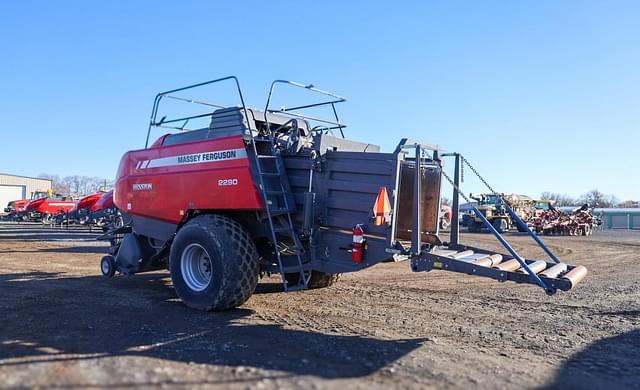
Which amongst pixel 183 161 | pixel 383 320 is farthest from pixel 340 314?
pixel 183 161

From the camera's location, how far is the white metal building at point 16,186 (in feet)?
211

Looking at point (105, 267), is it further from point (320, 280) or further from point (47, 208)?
point (47, 208)

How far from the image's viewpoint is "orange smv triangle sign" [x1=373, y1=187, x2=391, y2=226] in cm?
583

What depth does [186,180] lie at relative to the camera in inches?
296

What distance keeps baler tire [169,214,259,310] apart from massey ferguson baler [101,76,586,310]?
13 millimetres

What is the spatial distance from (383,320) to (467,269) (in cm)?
143

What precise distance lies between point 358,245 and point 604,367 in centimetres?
268

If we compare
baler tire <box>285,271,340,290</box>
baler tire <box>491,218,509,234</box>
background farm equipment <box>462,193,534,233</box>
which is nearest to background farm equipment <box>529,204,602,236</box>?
background farm equipment <box>462,193,534,233</box>

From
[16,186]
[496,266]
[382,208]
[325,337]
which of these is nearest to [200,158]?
[382,208]

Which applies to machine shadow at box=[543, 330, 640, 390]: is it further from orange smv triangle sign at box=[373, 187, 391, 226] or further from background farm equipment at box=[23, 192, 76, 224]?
background farm equipment at box=[23, 192, 76, 224]

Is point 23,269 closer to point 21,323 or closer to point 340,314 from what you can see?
point 21,323

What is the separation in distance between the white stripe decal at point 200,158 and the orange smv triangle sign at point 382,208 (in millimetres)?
1949

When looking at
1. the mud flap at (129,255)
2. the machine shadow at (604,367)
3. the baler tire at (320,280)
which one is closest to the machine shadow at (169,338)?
the mud flap at (129,255)

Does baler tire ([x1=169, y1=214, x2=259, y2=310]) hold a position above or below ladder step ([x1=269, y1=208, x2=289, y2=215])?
below
